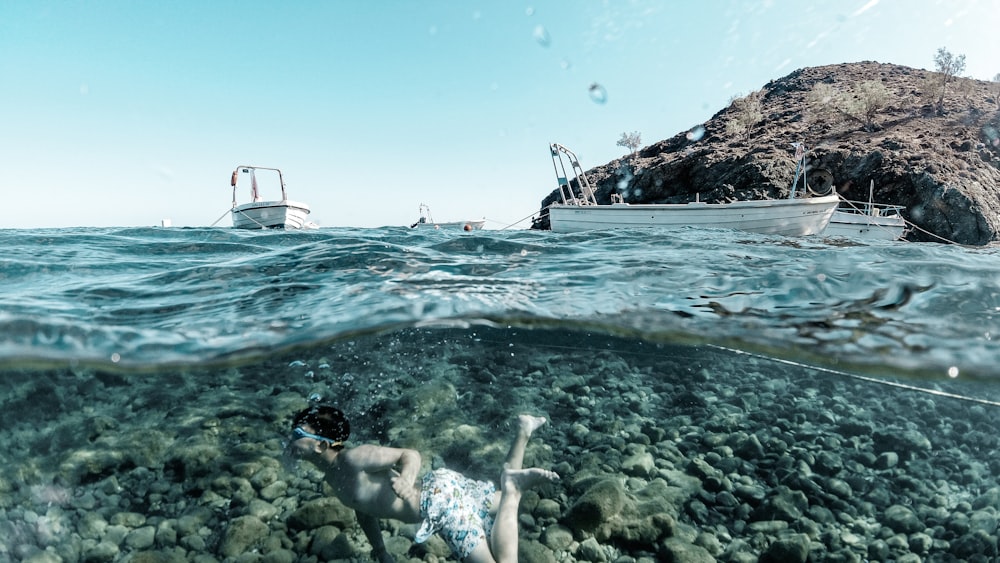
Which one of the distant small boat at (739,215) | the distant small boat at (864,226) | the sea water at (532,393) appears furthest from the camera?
the distant small boat at (864,226)

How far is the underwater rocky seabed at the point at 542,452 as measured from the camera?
5.14 m

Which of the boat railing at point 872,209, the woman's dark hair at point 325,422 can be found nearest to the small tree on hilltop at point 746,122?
the boat railing at point 872,209

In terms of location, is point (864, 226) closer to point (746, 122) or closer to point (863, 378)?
point (863, 378)

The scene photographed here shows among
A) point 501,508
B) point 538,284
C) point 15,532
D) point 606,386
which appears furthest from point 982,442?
point 15,532

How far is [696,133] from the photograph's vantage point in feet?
201

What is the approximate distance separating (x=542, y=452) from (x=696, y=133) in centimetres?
6374

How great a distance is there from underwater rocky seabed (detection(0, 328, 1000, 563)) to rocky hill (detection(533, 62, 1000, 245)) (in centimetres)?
1757

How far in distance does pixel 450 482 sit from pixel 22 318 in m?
5.50

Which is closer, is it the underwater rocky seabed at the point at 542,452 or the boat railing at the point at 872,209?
the underwater rocky seabed at the point at 542,452

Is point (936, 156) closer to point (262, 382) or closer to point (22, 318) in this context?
point (262, 382)

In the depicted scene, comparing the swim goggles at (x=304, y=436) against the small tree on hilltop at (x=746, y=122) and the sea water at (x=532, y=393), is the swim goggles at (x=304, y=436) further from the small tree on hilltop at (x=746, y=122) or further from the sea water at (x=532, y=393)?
the small tree on hilltop at (x=746, y=122)

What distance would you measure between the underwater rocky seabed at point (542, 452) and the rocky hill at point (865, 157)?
57.7 feet

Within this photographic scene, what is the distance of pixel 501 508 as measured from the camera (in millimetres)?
4570

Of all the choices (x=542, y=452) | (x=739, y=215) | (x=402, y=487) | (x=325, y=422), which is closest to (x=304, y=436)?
(x=325, y=422)
